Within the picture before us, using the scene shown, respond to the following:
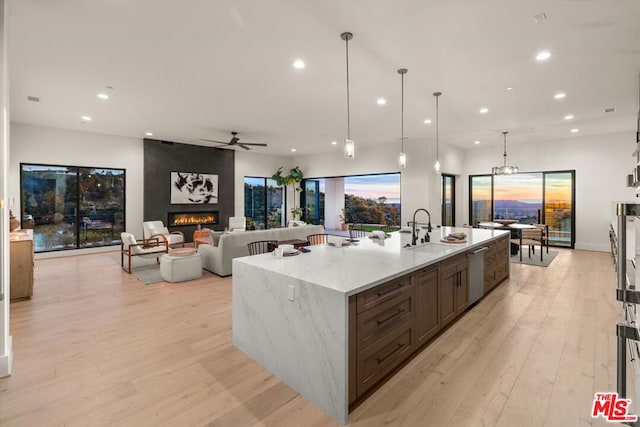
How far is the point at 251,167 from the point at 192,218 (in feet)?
9.38

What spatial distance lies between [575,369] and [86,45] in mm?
5825

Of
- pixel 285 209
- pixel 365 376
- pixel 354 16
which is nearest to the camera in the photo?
pixel 365 376

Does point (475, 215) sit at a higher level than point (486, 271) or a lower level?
higher

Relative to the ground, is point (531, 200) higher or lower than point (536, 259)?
higher

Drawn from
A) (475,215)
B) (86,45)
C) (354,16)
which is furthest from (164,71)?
(475,215)

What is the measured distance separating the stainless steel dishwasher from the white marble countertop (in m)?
0.12

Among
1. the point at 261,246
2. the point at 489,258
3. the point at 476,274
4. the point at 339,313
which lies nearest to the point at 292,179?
the point at 261,246

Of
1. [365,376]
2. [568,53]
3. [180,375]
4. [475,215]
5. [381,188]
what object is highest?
[568,53]

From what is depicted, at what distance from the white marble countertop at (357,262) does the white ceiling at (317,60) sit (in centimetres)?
228

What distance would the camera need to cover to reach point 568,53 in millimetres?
3562

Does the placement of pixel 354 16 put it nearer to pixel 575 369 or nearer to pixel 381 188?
pixel 575 369

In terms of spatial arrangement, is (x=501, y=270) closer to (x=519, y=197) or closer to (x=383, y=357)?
(x=383, y=357)

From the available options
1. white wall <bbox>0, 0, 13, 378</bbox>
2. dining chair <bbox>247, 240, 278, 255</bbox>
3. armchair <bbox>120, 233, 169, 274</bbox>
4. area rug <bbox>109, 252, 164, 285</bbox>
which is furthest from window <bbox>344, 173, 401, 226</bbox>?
white wall <bbox>0, 0, 13, 378</bbox>

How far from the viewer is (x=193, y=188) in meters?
9.66
